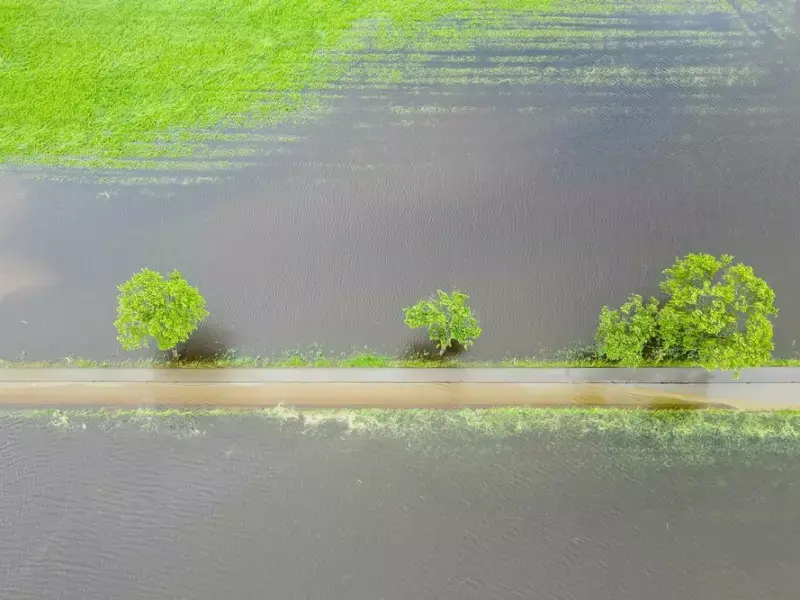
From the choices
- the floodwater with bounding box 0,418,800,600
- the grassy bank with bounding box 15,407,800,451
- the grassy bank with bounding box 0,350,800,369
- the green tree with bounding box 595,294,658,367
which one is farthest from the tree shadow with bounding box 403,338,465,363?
the green tree with bounding box 595,294,658,367

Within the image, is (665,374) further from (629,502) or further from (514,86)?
(514,86)

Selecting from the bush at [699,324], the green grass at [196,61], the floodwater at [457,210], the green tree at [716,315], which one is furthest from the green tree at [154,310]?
the green tree at [716,315]

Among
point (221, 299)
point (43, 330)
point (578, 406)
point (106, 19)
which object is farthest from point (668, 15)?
point (43, 330)

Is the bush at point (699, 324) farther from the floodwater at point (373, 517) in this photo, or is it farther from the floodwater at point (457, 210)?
the floodwater at point (373, 517)

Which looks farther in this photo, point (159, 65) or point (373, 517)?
point (159, 65)

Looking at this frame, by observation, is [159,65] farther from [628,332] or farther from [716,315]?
[716,315]

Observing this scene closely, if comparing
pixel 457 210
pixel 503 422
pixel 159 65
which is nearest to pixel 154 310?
pixel 457 210

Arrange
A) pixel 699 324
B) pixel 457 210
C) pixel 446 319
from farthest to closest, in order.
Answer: pixel 457 210 → pixel 446 319 → pixel 699 324

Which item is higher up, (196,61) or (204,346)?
(196,61)
